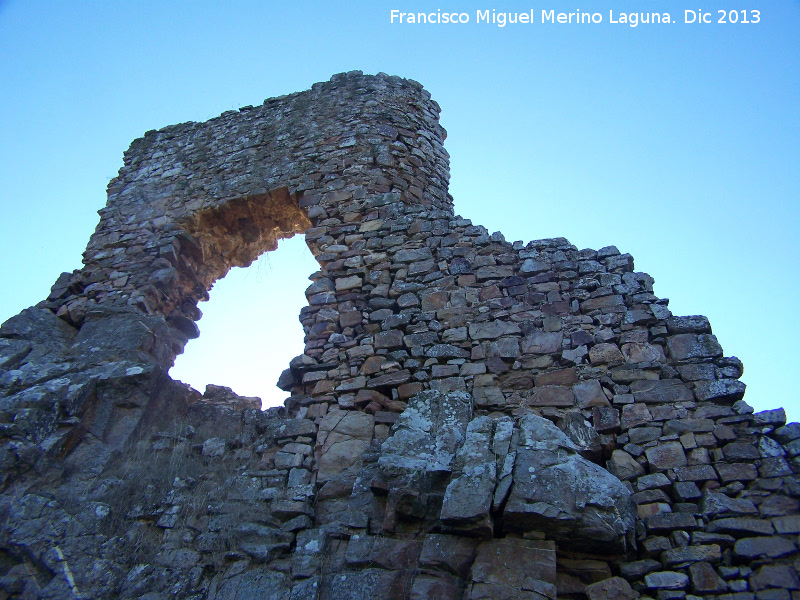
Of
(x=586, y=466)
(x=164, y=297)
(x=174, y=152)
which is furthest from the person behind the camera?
(x=174, y=152)

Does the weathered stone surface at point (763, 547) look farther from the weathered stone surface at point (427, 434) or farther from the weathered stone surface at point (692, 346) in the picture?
the weathered stone surface at point (427, 434)

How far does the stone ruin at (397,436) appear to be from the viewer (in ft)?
12.2

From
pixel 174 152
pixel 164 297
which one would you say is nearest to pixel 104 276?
pixel 164 297

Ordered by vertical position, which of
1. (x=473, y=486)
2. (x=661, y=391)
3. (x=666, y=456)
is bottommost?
(x=473, y=486)

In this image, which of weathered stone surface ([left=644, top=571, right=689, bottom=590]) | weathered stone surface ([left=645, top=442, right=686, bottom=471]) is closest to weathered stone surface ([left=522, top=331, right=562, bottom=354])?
weathered stone surface ([left=645, top=442, right=686, bottom=471])

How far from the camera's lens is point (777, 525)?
3.71 meters

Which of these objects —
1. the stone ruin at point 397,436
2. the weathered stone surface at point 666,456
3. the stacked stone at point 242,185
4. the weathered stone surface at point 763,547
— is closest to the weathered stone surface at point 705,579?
the stone ruin at point 397,436

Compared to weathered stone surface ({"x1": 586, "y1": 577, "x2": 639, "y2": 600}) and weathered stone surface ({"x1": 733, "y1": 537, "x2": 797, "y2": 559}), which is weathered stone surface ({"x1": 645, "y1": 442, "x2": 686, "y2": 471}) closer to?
weathered stone surface ({"x1": 733, "y1": 537, "x2": 797, "y2": 559})

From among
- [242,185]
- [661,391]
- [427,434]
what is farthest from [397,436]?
[242,185]

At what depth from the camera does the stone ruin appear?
3.73 m

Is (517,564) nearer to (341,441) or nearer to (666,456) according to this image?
(666,456)

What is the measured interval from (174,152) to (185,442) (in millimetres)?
4759

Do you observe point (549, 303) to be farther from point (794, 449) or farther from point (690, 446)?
point (794, 449)

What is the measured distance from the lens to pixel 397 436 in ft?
14.7
